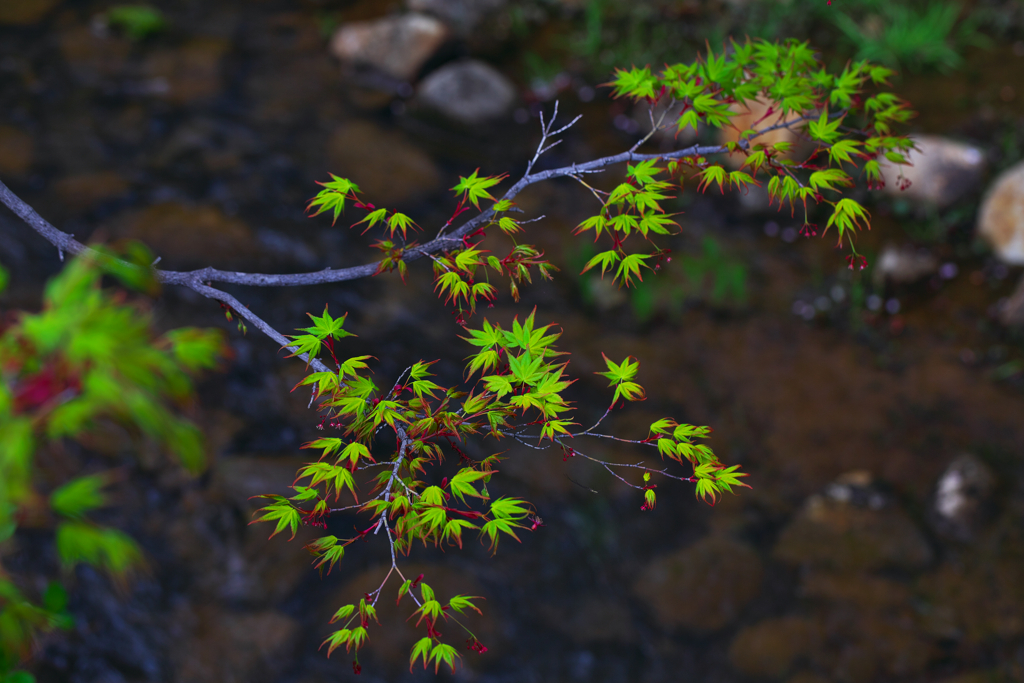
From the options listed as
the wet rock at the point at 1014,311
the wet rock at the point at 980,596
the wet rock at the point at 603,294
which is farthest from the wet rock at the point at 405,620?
the wet rock at the point at 1014,311

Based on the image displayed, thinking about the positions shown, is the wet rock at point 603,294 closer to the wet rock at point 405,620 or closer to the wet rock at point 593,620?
the wet rock at point 593,620

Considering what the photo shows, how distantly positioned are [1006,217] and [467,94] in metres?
5.23

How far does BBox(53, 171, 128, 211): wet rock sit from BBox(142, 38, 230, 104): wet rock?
4.47 feet

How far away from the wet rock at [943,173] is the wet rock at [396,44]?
16.5 feet

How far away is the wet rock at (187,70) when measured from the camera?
6.72 metres

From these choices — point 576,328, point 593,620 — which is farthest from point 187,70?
point 593,620

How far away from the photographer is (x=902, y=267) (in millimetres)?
5266

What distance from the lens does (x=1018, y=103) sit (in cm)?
614

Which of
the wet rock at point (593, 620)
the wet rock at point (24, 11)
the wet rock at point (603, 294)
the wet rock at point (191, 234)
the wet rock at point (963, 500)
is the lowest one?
the wet rock at point (593, 620)

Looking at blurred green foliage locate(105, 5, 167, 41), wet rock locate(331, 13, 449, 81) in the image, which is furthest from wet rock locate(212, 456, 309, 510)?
blurred green foliage locate(105, 5, 167, 41)

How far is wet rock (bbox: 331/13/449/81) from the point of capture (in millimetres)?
7086

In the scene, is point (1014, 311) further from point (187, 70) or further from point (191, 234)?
point (187, 70)

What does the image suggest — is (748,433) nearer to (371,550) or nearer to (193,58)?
(371,550)

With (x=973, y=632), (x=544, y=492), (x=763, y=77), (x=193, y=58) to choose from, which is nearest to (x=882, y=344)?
(x=973, y=632)
